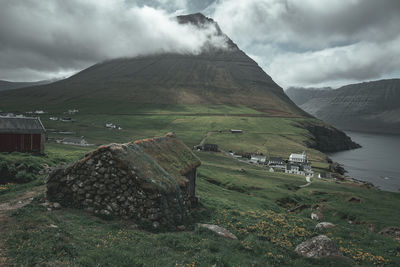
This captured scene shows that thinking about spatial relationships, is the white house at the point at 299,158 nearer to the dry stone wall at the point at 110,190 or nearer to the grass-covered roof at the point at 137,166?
the grass-covered roof at the point at 137,166

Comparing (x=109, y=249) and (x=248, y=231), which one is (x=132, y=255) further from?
(x=248, y=231)

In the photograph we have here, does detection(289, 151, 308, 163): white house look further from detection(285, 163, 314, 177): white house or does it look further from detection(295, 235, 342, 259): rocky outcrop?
detection(295, 235, 342, 259): rocky outcrop

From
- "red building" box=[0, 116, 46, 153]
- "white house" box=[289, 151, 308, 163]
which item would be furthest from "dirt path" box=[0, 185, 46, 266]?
"white house" box=[289, 151, 308, 163]

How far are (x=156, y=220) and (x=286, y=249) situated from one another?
7.04 metres

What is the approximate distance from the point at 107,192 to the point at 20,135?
30287 millimetres

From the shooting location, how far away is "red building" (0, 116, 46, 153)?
34.2 metres

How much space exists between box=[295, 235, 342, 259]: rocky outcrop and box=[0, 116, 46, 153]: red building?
1537 inches

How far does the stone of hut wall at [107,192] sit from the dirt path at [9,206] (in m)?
1.53

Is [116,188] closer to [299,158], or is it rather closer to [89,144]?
[89,144]

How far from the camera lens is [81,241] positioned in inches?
396

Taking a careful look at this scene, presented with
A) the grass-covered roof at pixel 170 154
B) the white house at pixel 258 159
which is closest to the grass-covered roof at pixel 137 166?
the grass-covered roof at pixel 170 154

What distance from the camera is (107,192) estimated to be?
1412cm

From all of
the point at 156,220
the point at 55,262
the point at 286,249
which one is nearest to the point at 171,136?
the point at 156,220

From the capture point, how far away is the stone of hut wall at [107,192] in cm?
1388
